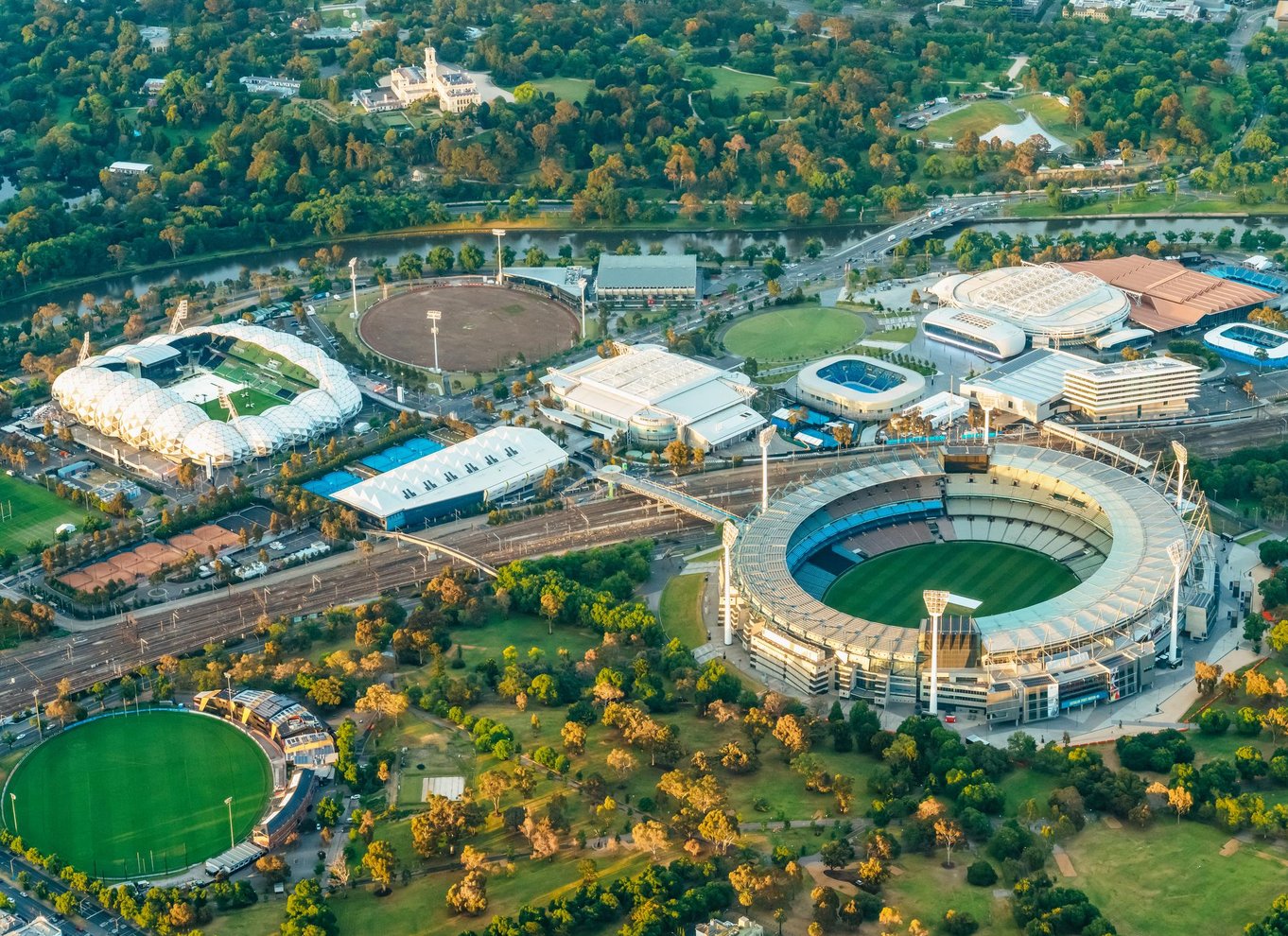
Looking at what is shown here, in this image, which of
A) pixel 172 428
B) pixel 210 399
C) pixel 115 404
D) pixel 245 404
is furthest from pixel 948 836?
pixel 115 404

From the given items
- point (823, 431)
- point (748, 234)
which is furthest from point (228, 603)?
point (748, 234)

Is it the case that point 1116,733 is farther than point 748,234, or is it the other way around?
point 748,234

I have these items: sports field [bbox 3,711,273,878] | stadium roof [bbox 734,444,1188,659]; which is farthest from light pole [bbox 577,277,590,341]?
sports field [bbox 3,711,273,878]

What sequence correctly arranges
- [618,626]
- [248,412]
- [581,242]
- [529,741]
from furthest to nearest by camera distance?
[581,242], [248,412], [618,626], [529,741]

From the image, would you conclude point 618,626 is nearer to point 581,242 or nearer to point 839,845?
point 839,845

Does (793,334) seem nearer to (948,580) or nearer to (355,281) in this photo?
(355,281)

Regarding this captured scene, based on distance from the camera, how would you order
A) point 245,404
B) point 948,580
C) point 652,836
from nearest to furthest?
point 652,836 < point 948,580 < point 245,404

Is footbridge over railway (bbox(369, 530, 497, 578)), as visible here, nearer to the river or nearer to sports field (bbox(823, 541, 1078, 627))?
sports field (bbox(823, 541, 1078, 627))

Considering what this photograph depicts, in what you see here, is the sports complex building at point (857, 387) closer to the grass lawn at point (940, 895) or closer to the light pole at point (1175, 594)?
the light pole at point (1175, 594)
